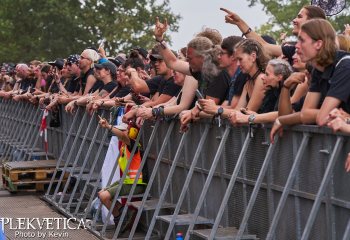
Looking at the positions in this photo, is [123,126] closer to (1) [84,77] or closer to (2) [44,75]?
(1) [84,77]

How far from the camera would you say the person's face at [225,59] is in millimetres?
10602

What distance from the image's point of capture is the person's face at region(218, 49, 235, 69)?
34.8ft

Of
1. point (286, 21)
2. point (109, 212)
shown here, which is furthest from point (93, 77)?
point (286, 21)

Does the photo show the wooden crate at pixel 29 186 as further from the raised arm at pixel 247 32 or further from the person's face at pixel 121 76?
the raised arm at pixel 247 32

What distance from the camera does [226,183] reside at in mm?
10766

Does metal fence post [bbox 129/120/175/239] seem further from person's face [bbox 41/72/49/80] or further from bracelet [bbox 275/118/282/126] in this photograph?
person's face [bbox 41/72/49/80]

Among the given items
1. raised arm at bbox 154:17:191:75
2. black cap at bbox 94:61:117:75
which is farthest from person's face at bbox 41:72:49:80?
raised arm at bbox 154:17:191:75

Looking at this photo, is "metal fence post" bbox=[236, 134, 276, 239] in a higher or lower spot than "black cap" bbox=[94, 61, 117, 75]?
lower

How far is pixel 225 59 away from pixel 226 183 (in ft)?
4.03

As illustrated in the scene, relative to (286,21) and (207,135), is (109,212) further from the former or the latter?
(286,21)

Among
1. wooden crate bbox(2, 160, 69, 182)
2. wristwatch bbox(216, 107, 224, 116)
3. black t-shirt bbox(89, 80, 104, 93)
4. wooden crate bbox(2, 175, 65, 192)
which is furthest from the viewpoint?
wooden crate bbox(2, 175, 65, 192)

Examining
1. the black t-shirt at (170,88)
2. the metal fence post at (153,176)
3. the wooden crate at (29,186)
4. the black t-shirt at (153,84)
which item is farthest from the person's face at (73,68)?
the metal fence post at (153,176)

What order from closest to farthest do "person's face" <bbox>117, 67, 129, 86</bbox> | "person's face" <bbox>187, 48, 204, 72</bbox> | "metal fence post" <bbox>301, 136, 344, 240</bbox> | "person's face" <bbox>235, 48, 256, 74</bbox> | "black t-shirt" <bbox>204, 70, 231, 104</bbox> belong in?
"metal fence post" <bbox>301, 136, 344, 240</bbox> → "person's face" <bbox>235, 48, 256, 74</bbox> → "black t-shirt" <bbox>204, 70, 231, 104</bbox> → "person's face" <bbox>187, 48, 204, 72</bbox> → "person's face" <bbox>117, 67, 129, 86</bbox>

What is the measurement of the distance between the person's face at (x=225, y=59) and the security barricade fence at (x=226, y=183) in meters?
0.63
